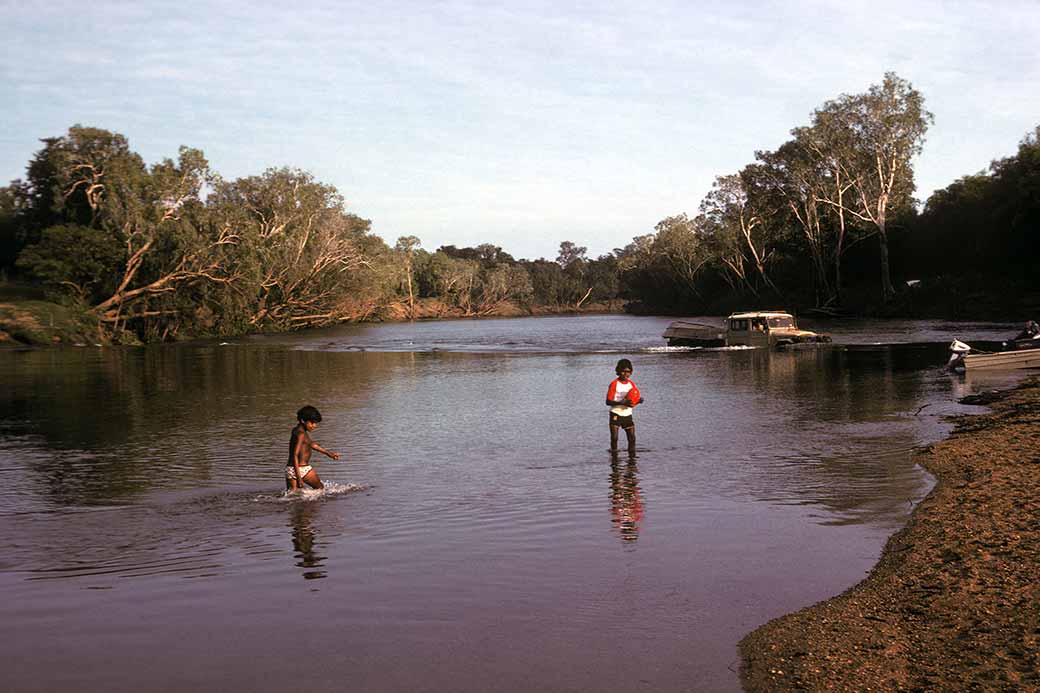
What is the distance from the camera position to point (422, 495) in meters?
12.3

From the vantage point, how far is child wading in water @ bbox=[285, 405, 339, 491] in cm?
1166

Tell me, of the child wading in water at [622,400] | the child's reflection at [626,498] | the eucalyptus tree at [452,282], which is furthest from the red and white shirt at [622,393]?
the eucalyptus tree at [452,282]

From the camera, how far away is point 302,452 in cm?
1180

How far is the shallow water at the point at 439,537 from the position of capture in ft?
20.9

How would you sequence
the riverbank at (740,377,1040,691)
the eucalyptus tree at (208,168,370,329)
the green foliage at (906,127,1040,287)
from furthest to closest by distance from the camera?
the eucalyptus tree at (208,168,370,329)
the green foliage at (906,127,1040,287)
the riverbank at (740,377,1040,691)

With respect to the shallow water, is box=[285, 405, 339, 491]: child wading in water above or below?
above

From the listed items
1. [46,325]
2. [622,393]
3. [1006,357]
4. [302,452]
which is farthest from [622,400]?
[46,325]

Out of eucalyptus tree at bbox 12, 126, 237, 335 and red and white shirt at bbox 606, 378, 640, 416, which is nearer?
red and white shirt at bbox 606, 378, 640, 416

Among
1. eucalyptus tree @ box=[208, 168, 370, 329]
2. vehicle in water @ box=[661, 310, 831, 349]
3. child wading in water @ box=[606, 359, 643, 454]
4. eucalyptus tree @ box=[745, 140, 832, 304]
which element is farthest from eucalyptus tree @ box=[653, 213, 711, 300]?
child wading in water @ box=[606, 359, 643, 454]

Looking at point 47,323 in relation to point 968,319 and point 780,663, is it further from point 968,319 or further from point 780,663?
point 968,319

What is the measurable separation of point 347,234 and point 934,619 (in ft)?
308

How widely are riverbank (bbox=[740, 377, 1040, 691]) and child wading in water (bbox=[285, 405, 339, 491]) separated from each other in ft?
21.8

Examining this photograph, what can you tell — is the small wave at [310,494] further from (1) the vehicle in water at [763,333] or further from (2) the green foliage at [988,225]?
(2) the green foliage at [988,225]

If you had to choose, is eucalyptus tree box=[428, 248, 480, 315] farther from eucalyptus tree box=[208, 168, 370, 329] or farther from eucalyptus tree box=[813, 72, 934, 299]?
eucalyptus tree box=[813, 72, 934, 299]
